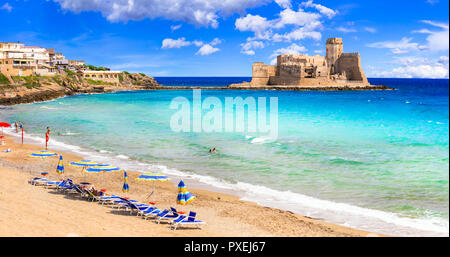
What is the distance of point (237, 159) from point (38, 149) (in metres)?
11.7

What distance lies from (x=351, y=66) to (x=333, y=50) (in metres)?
6.67

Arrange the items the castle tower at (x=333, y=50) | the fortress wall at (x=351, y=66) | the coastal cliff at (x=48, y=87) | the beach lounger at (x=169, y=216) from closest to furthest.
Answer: the beach lounger at (x=169, y=216)
the coastal cliff at (x=48, y=87)
the fortress wall at (x=351, y=66)
the castle tower at (x=333, y=50)

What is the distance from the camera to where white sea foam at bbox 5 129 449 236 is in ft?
33.9

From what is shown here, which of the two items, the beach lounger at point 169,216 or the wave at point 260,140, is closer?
the beach lounger at point 169,216

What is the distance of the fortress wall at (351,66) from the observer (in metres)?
101

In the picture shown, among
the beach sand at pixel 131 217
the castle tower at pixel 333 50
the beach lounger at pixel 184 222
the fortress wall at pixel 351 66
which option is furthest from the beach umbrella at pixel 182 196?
Answer: the castle tower at pixel 333 50

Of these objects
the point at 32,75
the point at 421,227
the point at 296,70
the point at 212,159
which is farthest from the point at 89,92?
the point at 421,227

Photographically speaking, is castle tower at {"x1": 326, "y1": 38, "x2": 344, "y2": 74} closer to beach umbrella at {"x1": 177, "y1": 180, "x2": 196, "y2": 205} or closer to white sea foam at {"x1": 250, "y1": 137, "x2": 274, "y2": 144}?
white sea foam at {"x1": 250, "y1": 137, "x2": 274, "y2": 144}

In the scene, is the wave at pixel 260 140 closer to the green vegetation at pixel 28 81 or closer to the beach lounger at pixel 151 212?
the beach lounger at pixel 151 212

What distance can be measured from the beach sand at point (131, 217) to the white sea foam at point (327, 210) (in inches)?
23.2

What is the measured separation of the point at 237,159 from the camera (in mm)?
19406

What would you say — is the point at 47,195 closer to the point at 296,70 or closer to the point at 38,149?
the point at 38,149

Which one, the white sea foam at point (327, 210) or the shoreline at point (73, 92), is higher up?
the shoreline at point (73, 92)
